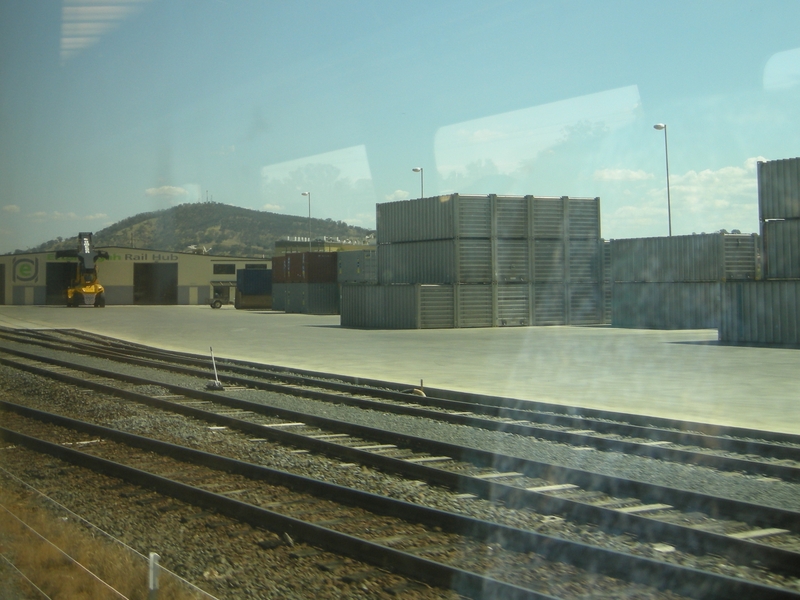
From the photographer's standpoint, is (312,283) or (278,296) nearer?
(312,283)

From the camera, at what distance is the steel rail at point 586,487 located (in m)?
5.90

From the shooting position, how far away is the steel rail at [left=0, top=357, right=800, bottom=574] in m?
5.90

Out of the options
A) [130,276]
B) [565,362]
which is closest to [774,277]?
[565,362]

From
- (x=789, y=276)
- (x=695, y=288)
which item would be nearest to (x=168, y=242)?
(x=695, y=288)

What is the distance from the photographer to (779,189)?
26.1 meters

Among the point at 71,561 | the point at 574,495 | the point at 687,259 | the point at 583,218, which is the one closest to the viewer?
the point at 71,561

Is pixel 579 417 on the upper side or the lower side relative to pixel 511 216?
lower

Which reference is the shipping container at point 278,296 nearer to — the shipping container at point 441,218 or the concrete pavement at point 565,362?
the shipping container at point 441,218

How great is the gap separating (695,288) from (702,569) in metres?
31.7

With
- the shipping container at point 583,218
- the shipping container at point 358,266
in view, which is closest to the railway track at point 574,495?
the shipping container at point 583,218

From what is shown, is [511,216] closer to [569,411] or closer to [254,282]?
[569,411]

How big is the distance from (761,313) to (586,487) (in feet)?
68.0

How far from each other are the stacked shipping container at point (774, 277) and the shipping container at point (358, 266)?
2446 centimetres

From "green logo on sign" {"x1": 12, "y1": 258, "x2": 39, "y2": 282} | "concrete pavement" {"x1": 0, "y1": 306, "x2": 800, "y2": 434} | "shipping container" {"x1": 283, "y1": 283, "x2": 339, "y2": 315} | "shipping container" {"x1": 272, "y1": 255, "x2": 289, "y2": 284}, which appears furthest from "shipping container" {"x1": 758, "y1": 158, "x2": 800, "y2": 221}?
"green logo on sign" {"x1": 12, "y1": 258, "x2": 39, "y2": 282}
